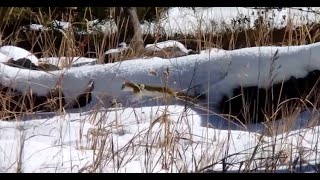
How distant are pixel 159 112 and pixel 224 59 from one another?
1.86 feet

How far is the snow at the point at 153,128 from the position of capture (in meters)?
2.32

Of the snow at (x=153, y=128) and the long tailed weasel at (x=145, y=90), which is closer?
the snow at (x=153, y=128)

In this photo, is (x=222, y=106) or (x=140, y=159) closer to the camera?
(x=140, y=159)

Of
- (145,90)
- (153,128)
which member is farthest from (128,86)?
(153,128)

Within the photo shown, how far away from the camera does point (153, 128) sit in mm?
2814

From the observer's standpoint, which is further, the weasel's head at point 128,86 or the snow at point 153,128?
the weasel's head at point 128,86

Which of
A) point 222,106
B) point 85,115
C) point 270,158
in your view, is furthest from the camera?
point 222,106

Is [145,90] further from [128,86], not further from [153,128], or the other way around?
[153,128]

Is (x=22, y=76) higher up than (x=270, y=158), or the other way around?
(x=22, y=76)

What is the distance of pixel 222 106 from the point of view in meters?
3.31

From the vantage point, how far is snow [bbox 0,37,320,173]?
2.32 meters
